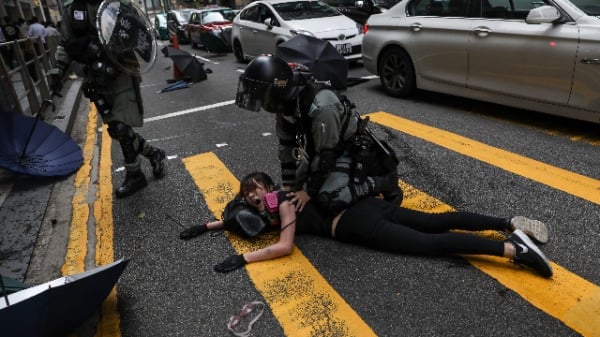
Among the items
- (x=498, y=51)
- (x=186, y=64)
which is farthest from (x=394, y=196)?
(x=186, y=64)

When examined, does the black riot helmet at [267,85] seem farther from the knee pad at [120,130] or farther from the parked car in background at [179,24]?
the parked car in background at [179,24]

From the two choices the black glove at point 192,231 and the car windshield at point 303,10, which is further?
the car windshield at point 303,10

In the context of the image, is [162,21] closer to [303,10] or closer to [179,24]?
[179,24]

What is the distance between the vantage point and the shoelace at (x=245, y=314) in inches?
93.9

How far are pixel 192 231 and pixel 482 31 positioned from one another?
407 centimetres

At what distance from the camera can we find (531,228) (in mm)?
2902

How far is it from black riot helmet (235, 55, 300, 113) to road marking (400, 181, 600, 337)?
155 cm

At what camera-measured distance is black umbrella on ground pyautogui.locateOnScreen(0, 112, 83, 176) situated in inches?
168

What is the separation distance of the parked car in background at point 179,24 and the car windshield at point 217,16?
2.53m

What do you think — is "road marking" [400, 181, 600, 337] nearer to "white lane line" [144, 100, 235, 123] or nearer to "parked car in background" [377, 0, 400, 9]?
"white lane line" [144, 100, 235, 123]

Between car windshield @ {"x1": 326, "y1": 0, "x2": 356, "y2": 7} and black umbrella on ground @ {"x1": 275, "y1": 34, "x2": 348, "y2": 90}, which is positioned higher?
car windshield @ {"x1": 326, "y1": 0, "x2": 356, "y2": 7}

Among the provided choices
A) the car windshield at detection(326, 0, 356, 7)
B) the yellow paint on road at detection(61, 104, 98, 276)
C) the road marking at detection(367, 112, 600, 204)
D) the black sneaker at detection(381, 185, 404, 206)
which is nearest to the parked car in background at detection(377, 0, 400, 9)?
the car windshield at detection(326, 0, 356, 7)

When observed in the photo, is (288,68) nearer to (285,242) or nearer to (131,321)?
(285,242)

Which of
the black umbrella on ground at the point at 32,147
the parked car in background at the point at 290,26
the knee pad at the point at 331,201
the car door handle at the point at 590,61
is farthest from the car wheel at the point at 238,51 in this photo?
the knee pad at the point at 331,201
